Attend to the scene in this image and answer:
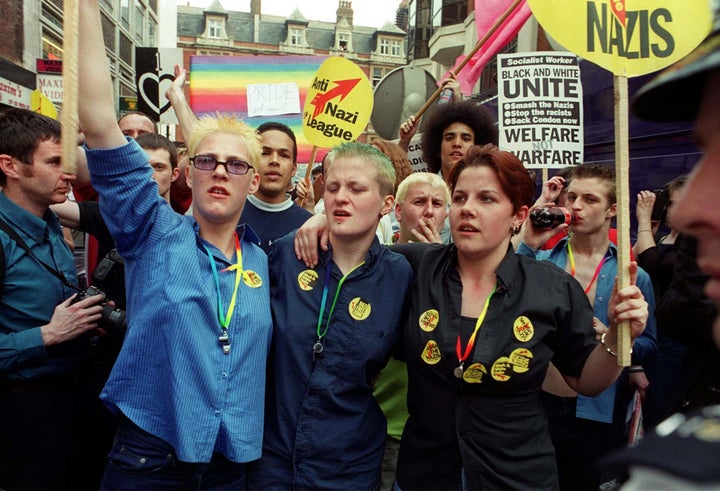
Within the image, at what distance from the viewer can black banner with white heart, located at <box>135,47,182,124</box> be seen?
683 centimetres

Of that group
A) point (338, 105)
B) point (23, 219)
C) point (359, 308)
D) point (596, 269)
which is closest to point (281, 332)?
point (359, 308)

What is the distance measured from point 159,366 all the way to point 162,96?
591 centimetres

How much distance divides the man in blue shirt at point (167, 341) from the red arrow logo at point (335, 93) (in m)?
2.74

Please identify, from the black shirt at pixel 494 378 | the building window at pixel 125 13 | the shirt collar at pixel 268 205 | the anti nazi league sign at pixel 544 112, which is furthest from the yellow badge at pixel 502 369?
the building window at pixel 125 13

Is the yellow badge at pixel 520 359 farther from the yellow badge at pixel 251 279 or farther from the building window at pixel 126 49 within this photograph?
the building window at pixel 126 49

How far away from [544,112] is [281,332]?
3208mm

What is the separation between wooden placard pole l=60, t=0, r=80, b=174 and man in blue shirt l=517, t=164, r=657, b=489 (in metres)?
2.14

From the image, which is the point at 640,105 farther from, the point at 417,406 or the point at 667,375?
the point at 667,375

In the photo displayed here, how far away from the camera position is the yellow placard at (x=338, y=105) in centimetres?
436

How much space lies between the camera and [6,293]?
7.36 feet

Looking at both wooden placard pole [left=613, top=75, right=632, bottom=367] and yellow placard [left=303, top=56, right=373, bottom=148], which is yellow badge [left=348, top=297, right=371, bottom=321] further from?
yellow placard [left=303, top=56, right=373, bottom=148]

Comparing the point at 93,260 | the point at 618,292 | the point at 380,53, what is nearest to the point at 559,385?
the point at 618,292

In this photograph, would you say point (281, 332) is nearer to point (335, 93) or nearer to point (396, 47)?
point (335, 93)

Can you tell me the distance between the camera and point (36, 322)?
91.4 inches
